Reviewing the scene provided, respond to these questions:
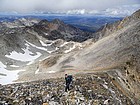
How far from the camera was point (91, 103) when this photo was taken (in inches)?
1266

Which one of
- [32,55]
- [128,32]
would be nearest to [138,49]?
[128,32]

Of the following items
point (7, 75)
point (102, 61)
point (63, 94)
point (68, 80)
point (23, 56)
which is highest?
point (23, 56)

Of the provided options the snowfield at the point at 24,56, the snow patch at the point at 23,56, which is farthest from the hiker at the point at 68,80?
the snow patch at the point at 23,56

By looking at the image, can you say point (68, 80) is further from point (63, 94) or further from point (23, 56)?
point (23, 56)

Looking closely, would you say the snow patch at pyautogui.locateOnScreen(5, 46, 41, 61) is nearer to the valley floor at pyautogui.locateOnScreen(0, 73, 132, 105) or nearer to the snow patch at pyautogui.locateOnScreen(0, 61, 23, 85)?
the snow patch at pyautogui.locateOnScreen(0, 61, 23, 85)

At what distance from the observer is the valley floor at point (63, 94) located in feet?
106

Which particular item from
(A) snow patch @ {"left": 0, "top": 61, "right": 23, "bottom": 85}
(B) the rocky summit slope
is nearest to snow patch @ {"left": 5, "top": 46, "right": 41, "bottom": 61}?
(B) the rocky summit slope

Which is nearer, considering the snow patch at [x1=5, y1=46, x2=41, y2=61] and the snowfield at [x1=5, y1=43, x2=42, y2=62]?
the snowfield at [x1=5, y1=43, x2=42, y2=62]

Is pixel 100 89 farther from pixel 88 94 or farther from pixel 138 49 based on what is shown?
pixel 138 49

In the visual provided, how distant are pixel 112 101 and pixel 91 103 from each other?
285 centimetres

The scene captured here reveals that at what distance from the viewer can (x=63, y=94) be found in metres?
33.5

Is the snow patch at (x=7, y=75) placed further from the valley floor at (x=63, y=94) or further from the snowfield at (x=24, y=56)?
the valley floor at (x=63, y=94)

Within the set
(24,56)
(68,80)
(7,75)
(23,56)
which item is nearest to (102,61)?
(68,80)

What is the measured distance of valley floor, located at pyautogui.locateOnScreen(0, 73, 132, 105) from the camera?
1268 inches
